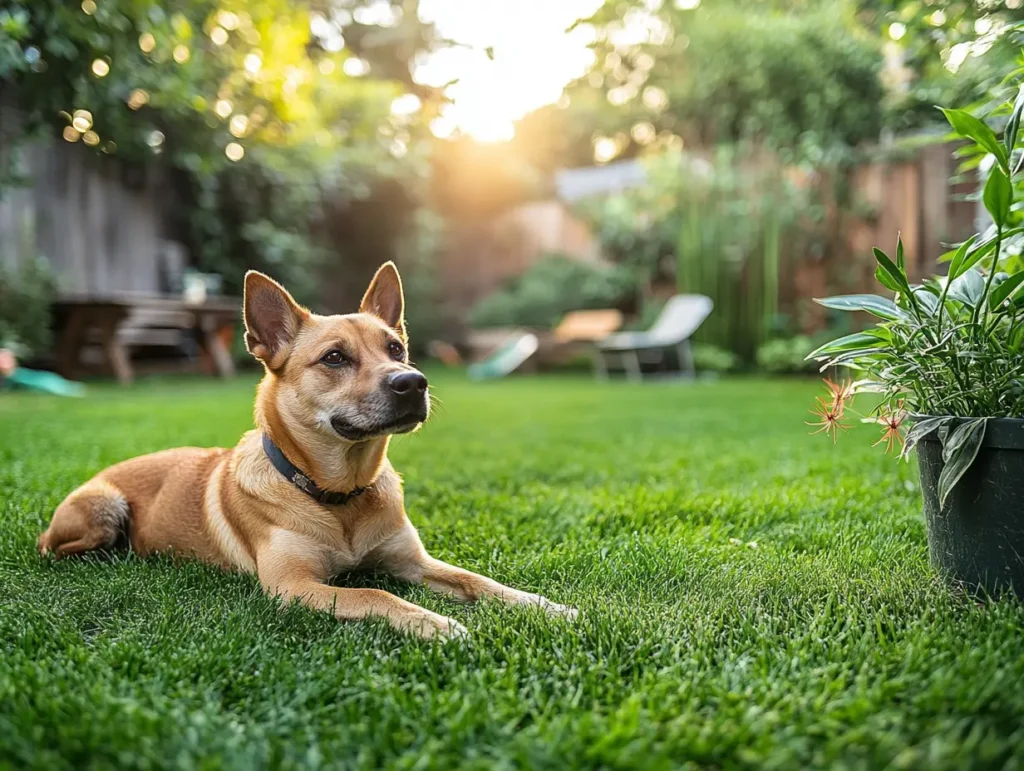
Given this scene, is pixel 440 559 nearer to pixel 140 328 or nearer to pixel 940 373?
pixel 940 373

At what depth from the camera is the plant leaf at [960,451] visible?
1.59 metres

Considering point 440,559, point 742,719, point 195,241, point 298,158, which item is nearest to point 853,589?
point 742,719

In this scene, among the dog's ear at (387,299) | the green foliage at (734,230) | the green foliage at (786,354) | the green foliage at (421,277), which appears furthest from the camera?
the green foliage at (421,277)

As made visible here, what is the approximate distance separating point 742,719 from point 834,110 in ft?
32.1

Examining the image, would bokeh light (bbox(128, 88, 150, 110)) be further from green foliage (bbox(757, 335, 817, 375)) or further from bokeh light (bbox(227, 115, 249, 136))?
green foliage (bbox(757, 335, 817, 375))

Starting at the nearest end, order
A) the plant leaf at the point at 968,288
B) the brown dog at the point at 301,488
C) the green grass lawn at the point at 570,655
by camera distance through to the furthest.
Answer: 1. the green grass lawn at the point at 570,655
2. the plant leaf at the point at 968,288
3. the brown dog at the point at 301,488

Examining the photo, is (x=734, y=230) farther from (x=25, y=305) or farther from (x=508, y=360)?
(x=25, y=305)

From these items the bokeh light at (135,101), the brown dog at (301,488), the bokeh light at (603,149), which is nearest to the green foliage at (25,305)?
the bokeh light at (135,101)

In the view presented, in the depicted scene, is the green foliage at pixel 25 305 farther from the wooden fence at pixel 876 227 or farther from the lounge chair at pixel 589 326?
the wooden fence at pixel 876 227

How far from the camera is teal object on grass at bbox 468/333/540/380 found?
11.0 meters

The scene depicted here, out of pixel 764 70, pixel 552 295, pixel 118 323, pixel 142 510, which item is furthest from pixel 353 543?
pixel 552 295

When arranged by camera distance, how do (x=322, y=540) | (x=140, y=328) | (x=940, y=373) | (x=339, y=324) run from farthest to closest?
(x=140, y=328)
(x=339, y=324)
(x=322, y=540)
(x=940, y=373)

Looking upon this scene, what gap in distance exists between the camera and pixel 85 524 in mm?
2268

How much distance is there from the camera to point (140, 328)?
30.3 ft
